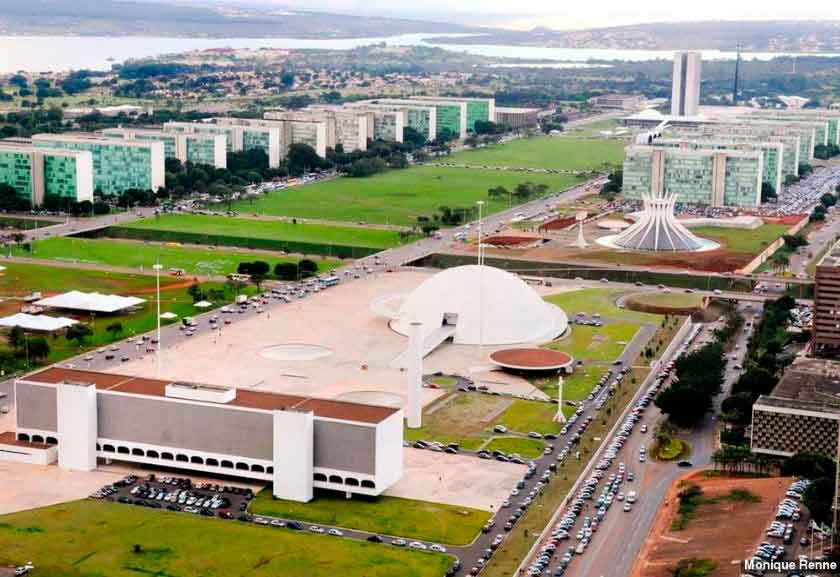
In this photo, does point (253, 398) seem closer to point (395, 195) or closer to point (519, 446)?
point (519, 446)

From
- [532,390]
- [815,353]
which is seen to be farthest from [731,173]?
[532,390]

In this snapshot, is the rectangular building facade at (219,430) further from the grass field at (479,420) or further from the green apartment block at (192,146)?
the green apartment block at (192,146)

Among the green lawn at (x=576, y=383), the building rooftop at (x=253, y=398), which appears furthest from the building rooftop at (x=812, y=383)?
the building rooftop at (x=253, y=398)

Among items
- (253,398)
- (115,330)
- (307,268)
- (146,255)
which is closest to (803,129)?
(307,268)

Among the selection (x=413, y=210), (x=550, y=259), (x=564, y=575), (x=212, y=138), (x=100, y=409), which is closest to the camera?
(x=564, y=575)

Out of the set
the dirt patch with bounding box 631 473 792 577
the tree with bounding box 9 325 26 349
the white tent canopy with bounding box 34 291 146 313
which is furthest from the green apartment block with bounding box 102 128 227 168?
the dirt patch with bounding box 631 473 792 577

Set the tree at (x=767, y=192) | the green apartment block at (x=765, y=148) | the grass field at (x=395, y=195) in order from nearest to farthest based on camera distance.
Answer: the grass field at (x=395, y=195) → the tree at (x=767, y=192) → the green apartment block at (x=765, y=148)

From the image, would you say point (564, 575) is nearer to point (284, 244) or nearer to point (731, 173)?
point (284, 244)
